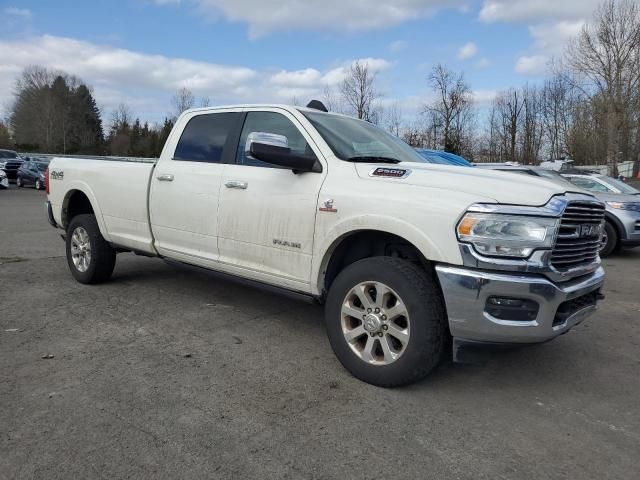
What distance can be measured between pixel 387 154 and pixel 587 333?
253cm

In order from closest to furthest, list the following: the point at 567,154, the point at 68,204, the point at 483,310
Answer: the point at 483,310 < the point at 68,204 < the point at 567,154

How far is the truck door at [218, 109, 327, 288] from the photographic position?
12.8 feet

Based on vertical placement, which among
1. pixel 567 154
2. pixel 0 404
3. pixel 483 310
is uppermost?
pixel 567 154

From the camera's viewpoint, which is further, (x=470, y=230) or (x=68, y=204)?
(x=68, y=204)

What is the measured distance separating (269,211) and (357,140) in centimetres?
94

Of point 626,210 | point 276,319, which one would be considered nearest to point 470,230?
point 276,319

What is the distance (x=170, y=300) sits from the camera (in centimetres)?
551

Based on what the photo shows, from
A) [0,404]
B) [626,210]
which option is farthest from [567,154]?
[0,404]

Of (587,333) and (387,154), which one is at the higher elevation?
(387,154)

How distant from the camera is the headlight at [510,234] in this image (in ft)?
9.93

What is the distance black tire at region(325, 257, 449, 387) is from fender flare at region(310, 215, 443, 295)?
0.20m

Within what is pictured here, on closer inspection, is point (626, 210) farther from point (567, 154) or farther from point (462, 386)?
point (567, 154)

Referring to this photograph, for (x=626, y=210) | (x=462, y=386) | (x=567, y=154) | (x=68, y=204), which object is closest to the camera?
(x=462, y=386)

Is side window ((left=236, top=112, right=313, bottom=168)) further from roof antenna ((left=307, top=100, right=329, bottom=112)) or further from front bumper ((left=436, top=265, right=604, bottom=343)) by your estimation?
front bumper ((left=436, top=265, right=604, bottom=343))
